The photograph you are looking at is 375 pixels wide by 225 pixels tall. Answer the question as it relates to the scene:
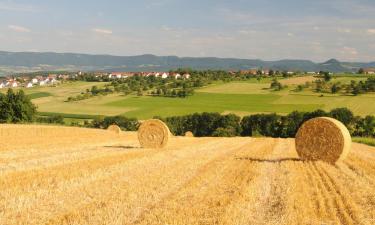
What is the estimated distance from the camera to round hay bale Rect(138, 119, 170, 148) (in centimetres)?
2448

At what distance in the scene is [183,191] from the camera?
1141cm

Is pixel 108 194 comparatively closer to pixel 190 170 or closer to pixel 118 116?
pixel 190 170

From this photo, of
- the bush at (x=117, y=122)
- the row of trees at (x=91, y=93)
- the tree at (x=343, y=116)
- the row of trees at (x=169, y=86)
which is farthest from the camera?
the row of trees at (x=91, y=93)

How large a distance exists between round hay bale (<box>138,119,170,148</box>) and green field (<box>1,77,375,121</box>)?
53.6 m

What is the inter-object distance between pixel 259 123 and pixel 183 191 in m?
62.9

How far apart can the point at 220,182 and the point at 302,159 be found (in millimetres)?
6967

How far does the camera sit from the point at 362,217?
9.14 m

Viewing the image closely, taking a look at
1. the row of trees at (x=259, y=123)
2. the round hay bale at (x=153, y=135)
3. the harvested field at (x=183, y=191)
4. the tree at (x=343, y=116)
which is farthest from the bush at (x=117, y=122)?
the harvested field at (x=183, y=191)

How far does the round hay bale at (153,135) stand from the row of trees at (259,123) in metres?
40.0

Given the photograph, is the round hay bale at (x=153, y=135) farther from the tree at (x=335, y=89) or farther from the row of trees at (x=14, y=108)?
the tree at (x=335, y=89)

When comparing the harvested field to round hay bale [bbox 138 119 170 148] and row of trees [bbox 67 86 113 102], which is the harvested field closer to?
round hay bale [bbox 138 119 170 148]

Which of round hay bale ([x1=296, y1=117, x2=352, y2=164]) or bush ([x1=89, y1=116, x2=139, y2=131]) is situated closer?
round hay bale ([x1=296, y1=117, x2=352, y2=164])

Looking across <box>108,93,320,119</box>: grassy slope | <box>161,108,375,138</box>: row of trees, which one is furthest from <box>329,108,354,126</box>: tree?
<box>108,93,320,119</box>: grassy slope

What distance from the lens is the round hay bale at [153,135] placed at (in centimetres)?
2448
